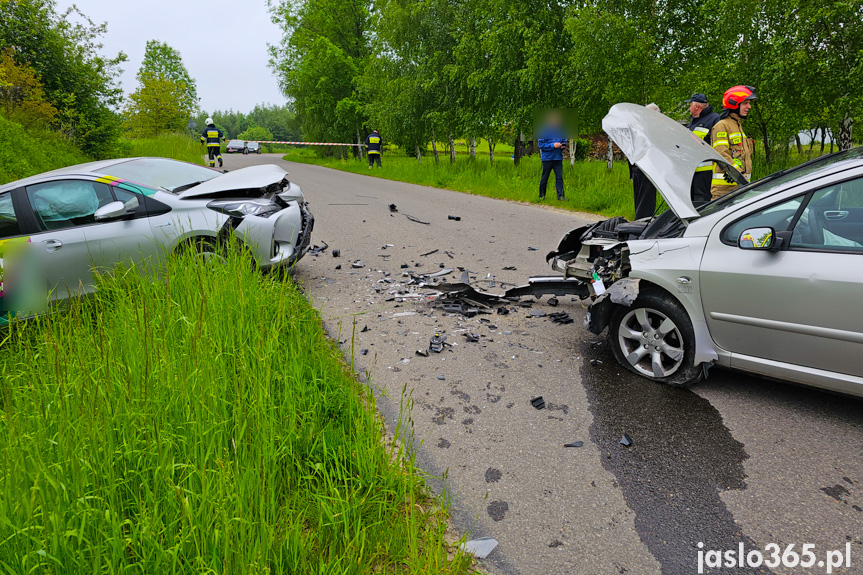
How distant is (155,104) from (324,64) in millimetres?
14833

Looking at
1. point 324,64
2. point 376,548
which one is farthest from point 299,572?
point 324,64

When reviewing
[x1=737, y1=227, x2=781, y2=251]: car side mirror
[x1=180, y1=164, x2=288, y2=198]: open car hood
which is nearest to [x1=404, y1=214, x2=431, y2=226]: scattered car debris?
[x1=180, y1=164, x2=288, y2=198]: open car hood

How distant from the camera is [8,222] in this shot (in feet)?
Result: 16.4

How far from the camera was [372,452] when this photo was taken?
108 inches

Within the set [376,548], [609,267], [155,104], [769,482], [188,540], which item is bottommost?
[769,482]

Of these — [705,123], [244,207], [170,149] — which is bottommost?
[244,207]

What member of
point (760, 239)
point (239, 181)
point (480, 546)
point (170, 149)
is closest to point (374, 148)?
point (170, 149)

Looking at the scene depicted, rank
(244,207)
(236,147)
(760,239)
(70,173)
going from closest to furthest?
1. (760,239)
2. (70,173)
3. (244,207)
4. (236,147)

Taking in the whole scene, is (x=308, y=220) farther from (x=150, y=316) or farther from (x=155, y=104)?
(x=155, y=104)

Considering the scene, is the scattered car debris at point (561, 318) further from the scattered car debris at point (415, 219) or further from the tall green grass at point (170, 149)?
the tall green grass at point (170, 149)

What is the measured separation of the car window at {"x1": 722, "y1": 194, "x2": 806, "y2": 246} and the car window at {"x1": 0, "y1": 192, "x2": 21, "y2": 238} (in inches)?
240

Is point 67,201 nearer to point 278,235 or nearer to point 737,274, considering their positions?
point 278,235

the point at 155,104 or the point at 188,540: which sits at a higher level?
the point at 155,104

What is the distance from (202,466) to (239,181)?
459 cm
